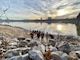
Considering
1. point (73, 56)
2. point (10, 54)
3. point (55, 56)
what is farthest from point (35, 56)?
point (73, 56)

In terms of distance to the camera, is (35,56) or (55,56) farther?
(55,56)

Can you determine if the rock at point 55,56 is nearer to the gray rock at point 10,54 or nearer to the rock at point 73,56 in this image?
the rock at point 73,56

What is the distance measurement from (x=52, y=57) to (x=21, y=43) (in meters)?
3.03

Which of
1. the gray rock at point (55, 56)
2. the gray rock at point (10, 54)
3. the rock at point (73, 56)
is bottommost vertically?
the rock at point (73, 56)

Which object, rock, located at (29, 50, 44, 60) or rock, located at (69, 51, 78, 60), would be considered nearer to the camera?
rock, located at (29, 50, 44, 60)

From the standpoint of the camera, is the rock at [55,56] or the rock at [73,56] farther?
the rock at [73,56]

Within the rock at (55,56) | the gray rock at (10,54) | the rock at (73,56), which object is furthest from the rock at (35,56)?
the rock at (73,56)

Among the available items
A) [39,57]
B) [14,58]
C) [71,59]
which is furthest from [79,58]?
[14,58]

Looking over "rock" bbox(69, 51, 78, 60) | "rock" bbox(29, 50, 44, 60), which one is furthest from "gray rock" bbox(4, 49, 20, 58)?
"rock" bbox(69, 51, 78, 60)

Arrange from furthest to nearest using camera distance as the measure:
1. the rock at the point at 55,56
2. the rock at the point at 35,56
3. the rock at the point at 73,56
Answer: the rock at the point at 73,56 < the rock at the point at 55,56 < the rock at the point at 35,56

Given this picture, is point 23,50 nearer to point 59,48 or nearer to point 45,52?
point 45,52

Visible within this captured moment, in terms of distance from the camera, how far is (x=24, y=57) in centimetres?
776

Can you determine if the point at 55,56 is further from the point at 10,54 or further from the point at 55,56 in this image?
the point at 10,54

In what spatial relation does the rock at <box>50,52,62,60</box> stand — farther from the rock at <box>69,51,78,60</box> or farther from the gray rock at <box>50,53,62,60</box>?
the rock at <box>69,51,78,60</box>
